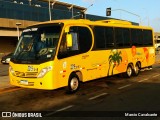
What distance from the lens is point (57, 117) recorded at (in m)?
9.32

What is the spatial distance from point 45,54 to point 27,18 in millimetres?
71202

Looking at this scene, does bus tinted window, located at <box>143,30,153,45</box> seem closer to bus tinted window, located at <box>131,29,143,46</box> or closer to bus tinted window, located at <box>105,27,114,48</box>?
bus tinted window, located at <box>131,29,143,46</box>

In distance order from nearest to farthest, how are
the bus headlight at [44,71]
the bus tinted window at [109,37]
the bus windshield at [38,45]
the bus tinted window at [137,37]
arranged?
the bus headlight at [44,71] → the bus windshield at [38,45] → the bus tinted window at [109,37] → the bus tinted window at [137,37]

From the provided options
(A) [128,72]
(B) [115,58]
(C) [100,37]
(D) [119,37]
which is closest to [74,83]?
(C) [100,37]

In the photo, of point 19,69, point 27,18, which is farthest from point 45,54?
point 27,18

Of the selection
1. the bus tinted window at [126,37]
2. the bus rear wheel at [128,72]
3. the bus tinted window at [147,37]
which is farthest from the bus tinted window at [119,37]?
the bus tinted window at [147,37]

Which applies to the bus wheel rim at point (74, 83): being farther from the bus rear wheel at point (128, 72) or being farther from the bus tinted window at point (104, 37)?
the bus rear wheel at point (128, 72)

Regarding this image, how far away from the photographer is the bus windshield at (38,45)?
12203 millimetres

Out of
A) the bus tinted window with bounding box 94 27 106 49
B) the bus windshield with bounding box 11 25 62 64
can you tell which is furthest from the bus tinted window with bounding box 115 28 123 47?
the bus windshield with bounding box 11 25 62 64

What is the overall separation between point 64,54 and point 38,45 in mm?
1044

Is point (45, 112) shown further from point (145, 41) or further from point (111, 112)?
point (145, 41)

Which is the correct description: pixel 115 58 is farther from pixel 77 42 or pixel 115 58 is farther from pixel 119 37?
pixel 77 42

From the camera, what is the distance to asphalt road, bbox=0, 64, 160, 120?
9922 mm

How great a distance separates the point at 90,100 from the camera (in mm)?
11750
